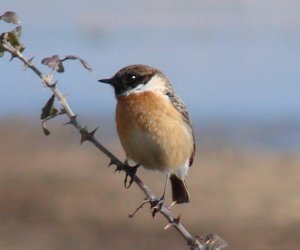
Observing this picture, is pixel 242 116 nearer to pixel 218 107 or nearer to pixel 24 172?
pixel 218 107

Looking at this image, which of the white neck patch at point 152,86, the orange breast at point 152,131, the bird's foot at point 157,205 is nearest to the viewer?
the bird's foot at point 157,205

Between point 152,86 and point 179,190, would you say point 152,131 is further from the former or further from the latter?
point 179,190

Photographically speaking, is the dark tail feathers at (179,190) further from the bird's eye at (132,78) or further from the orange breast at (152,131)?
the bird's eye at (132,78)

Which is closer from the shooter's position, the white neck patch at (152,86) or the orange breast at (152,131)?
the orange breast at (152,131)

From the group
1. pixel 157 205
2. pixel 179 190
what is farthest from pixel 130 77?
pixel 157 205

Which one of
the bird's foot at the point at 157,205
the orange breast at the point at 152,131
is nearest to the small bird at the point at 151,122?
the orange breast at the point at 152,131

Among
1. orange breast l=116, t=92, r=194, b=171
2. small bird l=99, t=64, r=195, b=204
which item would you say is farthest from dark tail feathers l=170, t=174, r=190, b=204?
orange breast l=116, t=92, r=194, b=171

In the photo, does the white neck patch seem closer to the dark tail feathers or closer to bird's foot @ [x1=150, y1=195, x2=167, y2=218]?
the dark tail feathers

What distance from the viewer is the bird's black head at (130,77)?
6863mm

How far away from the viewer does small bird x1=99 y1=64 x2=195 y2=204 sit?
22.5 feet

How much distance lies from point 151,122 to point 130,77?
273 millimetres

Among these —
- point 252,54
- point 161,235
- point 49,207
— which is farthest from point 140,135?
point 252,54

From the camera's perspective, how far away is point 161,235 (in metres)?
13.1

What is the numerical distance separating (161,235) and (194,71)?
32.2ft
